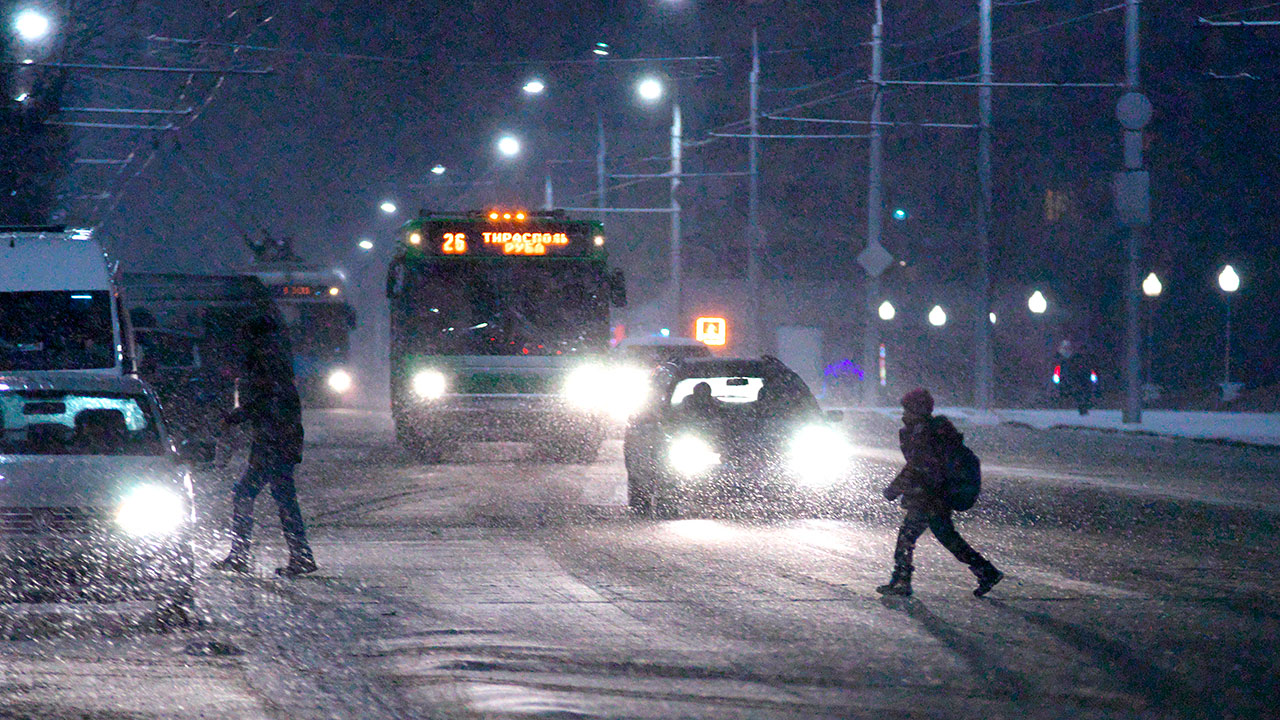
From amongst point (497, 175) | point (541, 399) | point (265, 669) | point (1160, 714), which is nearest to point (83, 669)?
point (265, 669)

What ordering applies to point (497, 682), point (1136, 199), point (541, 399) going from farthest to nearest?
1. point (1136, 199)
2. point (541, 399)
3. point (497, 682)

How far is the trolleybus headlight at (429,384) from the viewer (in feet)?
68.1

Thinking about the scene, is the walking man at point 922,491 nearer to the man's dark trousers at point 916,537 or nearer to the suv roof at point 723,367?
the man's dark trousers at point 916,537

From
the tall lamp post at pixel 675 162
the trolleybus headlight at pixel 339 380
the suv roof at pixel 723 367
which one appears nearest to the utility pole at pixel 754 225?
the tall lamp post at pixel 675 162

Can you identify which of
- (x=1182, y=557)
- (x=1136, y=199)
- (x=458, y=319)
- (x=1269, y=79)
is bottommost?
(x=1182, y=557)

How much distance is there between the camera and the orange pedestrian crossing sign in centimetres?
3791

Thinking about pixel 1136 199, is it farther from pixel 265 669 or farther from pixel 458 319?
pixel 265 669

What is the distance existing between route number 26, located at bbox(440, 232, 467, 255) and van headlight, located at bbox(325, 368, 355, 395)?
20801 mm

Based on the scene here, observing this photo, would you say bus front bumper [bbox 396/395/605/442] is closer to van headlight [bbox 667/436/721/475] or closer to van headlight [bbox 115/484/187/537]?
van headlight [bbox 667/436/721/475]

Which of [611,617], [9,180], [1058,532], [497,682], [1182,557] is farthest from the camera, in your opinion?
[9,180]

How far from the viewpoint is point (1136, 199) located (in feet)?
98.9

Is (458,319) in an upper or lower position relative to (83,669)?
upper

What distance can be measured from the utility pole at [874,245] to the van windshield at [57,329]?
862 inches

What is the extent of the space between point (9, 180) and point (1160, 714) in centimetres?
3345
